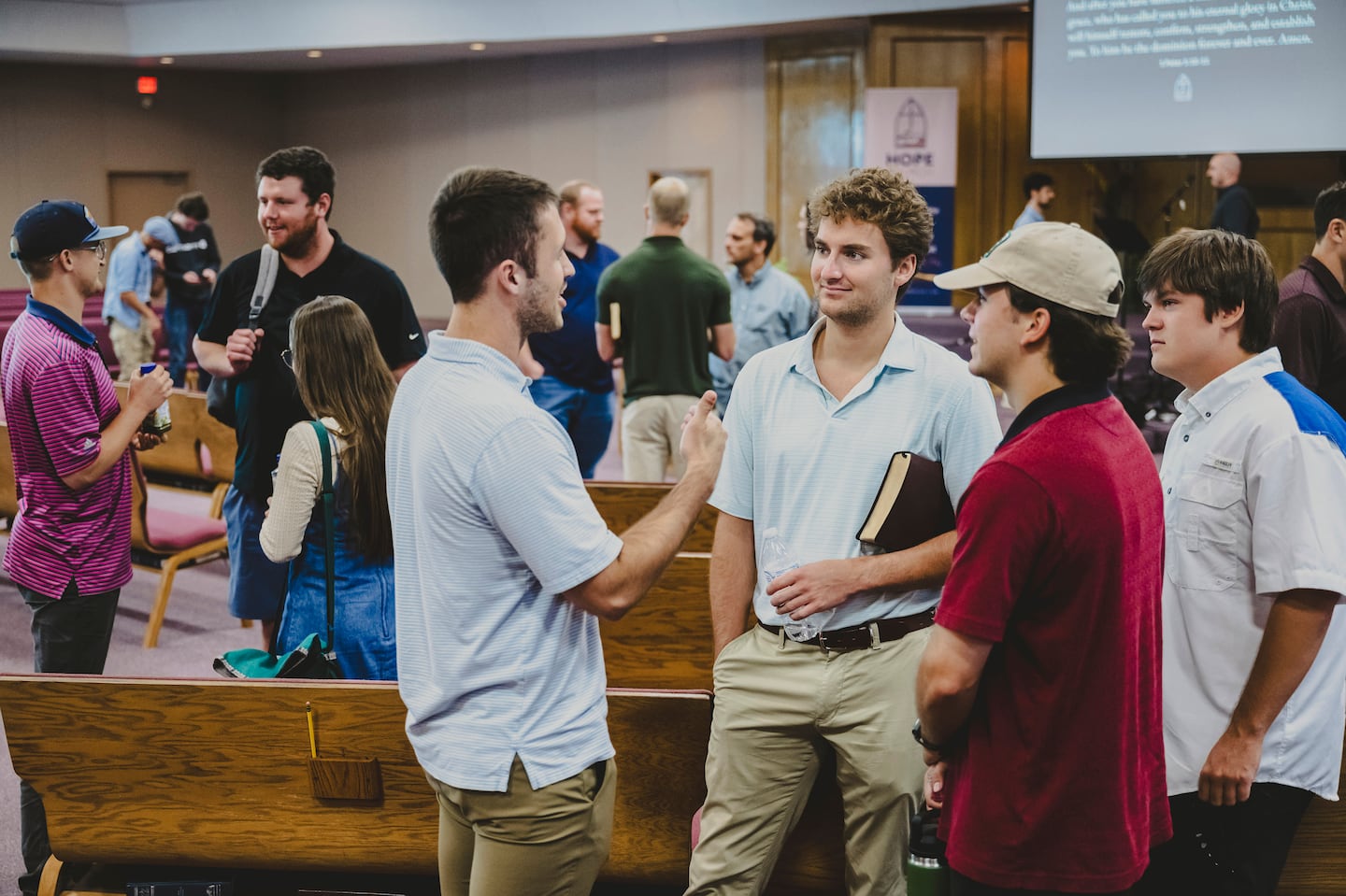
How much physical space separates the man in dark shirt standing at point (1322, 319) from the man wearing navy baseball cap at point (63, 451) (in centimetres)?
276

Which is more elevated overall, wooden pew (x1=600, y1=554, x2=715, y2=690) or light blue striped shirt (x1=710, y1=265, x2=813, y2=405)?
light blue striped shirt (x1=710, y1=265, x2=813, y2=405)

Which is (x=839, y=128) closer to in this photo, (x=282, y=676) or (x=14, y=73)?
(x=14, y=73)

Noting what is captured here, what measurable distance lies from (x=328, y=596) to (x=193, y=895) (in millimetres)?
663

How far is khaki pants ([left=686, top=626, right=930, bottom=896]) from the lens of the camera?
6.66 feet

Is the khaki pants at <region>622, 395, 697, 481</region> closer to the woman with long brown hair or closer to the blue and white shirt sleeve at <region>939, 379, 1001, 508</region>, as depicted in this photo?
the woman with long brown hair

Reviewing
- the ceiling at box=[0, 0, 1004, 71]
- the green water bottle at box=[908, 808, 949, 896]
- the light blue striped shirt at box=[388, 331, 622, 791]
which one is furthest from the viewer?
the ceiling at box=[0, 0, 1004, 71]

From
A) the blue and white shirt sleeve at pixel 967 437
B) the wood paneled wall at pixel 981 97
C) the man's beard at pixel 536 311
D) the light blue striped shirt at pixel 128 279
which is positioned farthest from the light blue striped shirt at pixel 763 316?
the wood paneled wall at pixel 981 97

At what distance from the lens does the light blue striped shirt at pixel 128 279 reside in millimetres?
10242

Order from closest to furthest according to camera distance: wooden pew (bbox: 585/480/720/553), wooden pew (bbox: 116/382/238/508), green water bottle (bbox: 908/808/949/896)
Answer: green water bottle (bbox: 908/808/949/896) < wooden pew (bbox: 585/480/720/553) < wooden pew (bbox: 116/382/238/508)

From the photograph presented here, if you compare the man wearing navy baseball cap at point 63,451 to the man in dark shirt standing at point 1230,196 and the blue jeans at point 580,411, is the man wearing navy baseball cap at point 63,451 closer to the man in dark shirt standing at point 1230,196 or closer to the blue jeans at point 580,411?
the blue jeans at point 580,411

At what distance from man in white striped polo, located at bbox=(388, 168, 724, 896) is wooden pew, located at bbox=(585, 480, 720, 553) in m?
2.03

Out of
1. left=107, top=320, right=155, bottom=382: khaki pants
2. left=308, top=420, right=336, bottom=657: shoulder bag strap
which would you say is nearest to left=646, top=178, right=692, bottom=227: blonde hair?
left=308, top=420, right=336, bottom=657: shoulder bag strap

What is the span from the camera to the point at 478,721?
167cm

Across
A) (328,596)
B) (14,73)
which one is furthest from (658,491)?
(14,73)
